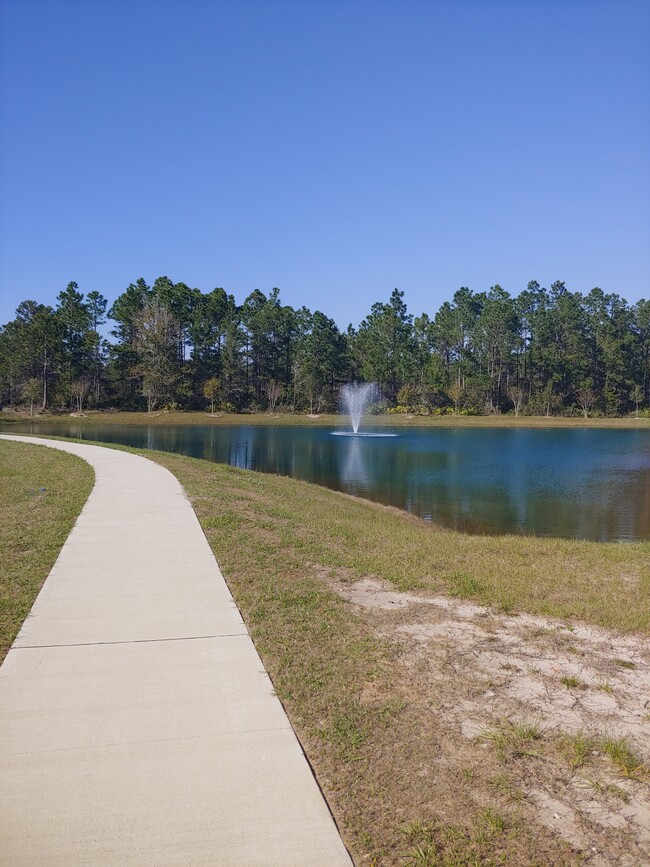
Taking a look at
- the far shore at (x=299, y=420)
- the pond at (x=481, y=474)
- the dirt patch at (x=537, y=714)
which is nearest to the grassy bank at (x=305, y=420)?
the far shore at (x=299, y=420)

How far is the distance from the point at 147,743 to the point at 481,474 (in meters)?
23.0

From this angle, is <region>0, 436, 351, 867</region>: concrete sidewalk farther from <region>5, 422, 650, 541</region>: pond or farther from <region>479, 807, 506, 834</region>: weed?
<region>5, 422, 650, 541</region>: pond

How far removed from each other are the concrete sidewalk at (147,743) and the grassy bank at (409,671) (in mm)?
224

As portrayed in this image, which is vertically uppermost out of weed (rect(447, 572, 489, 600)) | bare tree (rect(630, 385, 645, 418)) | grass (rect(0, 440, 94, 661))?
bare tree (rect(630, 385, 645, 418))

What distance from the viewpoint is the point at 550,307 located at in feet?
289

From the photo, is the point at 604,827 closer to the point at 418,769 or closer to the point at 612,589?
the point at 418,769

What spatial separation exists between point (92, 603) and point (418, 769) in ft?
12.0

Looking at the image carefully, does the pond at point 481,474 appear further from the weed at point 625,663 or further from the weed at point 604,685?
the weed at point 604,685

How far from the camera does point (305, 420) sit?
227 ft

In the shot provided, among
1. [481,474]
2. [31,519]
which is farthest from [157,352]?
[31,519]

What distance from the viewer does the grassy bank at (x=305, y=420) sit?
63781 millimetres

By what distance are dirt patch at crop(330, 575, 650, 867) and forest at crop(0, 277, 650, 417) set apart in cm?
6766

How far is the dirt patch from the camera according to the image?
308 cm

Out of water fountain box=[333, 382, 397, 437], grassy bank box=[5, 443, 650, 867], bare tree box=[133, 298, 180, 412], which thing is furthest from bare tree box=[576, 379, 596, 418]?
grassy bank box=[5, 443, 650, 867]
